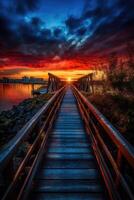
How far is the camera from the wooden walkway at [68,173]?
2.70 meters

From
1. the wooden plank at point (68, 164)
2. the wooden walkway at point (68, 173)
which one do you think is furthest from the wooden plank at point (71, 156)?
the wooden plank at point (68, 164)

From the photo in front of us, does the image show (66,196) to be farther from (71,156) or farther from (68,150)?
(68,150)

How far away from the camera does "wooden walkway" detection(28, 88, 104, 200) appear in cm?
270

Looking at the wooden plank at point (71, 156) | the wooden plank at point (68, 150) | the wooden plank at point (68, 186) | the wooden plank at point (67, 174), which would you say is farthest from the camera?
the wooden plank at point (68, 150)

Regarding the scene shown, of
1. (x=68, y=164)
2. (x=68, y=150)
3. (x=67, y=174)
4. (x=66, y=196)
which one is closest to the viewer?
(x=66, y=196)

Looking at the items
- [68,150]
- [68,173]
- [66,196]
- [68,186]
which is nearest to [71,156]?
[68,150]

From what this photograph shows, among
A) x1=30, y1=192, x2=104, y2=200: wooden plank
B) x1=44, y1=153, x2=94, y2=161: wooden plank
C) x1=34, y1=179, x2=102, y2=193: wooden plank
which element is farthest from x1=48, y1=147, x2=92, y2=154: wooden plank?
x1=30, y1=192, x2=104, y2=200: wooden plank

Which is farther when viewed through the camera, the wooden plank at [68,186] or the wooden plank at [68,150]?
the wooden plank at [68,150]

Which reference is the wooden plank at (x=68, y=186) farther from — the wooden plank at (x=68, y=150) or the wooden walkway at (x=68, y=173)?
the wooden plank at (x=68, y=150)

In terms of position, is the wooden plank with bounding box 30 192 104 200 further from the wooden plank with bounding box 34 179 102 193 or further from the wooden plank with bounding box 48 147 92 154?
the wooden plank with bounding box 48 147 92 154

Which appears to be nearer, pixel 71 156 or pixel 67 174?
pixel 67 174

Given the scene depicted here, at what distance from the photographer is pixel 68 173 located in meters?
3.28

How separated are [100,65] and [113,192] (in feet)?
110

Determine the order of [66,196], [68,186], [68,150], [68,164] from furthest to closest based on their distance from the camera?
[68,150] → [68,164] → [68,186] → [66,196]
